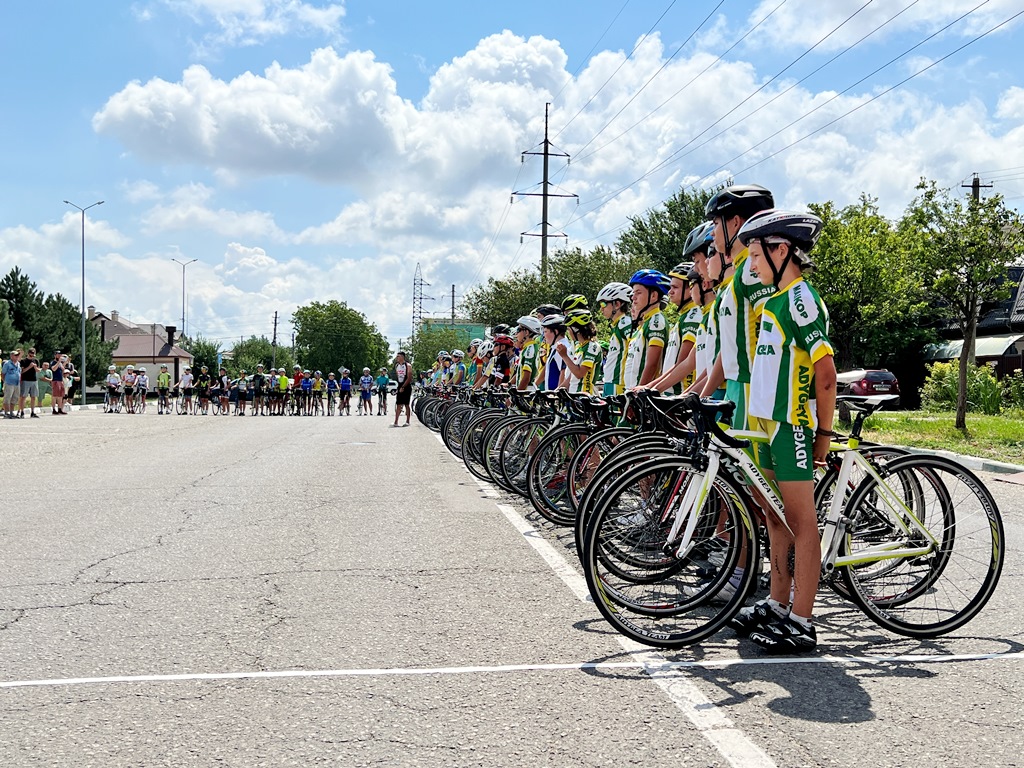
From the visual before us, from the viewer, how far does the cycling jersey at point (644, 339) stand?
7348 millimetres

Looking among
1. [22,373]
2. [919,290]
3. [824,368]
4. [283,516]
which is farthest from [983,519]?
[22,373]

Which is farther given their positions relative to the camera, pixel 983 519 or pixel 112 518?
pixel 112 518

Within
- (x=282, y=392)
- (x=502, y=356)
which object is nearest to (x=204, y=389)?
(x=282, y=392)

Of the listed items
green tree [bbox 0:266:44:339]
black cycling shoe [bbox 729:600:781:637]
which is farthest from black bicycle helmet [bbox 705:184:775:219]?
green tree [bbox 0:266:44:339]

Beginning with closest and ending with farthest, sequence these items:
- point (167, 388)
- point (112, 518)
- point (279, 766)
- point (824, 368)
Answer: point (279, 766)
point (824, 368)
point (112, 518)
point (167, 388)

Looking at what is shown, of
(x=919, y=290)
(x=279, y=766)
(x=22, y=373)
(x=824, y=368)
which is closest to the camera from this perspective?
(x=279, y=766)

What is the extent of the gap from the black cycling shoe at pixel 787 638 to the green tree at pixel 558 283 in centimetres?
3587

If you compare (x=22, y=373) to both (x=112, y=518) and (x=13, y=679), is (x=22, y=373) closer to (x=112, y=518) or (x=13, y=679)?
(x=112, y=518)

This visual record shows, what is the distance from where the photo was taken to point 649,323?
7.40m

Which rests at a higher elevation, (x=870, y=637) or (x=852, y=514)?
(x=852, y=514)

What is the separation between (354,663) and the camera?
14.3 ft

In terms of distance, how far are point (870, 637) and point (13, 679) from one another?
386cm

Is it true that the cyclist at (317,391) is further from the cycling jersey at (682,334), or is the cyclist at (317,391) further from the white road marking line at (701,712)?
the white road marking line at (701,712)

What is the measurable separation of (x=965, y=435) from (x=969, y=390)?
918cm
